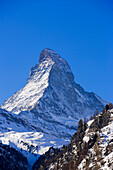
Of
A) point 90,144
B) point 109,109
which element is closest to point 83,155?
point 90,144

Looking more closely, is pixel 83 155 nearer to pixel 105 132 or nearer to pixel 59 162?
pixel 105 132

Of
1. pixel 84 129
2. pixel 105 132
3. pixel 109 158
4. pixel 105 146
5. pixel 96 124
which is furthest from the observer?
pixel 84 129

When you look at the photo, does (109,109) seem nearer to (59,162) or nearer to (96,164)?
(59,162)

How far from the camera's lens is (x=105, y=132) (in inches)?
5822

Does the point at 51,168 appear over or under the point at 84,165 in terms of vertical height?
over

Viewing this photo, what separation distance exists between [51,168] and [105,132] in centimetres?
5082

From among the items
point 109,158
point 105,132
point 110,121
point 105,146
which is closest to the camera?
point 109,158

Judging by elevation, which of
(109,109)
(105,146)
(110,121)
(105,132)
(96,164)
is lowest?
(96,164)

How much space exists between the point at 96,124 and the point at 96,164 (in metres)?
49.0

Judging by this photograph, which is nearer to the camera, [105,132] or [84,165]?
[84,165]

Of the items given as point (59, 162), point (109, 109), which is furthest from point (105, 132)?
point (59, 162)

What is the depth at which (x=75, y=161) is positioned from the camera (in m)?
155

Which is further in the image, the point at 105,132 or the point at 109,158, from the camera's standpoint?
the point at 105,132

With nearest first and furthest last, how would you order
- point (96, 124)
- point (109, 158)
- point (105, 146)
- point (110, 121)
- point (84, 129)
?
point (109, 158)
point (105, 146)
point (110, 121)
point (96, 124)
point (84, 129)
